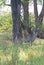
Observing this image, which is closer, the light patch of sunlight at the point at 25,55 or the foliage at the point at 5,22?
the light patch of sunlight at the point at 25,55

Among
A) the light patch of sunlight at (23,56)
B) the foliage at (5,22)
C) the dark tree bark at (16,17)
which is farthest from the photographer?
the foliage at (5,22)

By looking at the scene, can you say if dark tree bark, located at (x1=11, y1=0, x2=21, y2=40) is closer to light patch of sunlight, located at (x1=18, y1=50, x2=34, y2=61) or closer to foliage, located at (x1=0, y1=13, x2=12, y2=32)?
light patch of sunlight, located at (x1=18, y1=50, x2=34, y2=61)

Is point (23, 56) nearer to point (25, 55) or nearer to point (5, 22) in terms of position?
point (25, 55)

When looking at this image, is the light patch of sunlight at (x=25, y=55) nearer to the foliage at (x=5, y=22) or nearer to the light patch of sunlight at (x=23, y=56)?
the light patch of sunlight at (x=23, y=56)

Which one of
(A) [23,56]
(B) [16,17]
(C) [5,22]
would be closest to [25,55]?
(A) [23,56]

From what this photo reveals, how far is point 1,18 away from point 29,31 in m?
7.54

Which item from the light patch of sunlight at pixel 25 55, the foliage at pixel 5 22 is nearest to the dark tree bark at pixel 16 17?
the light patch of sunlight at pixel 25 55

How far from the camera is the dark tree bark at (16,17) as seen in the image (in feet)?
37.2

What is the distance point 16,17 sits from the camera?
11.5m

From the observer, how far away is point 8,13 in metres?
20.0

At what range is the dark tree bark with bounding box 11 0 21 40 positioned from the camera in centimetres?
1135

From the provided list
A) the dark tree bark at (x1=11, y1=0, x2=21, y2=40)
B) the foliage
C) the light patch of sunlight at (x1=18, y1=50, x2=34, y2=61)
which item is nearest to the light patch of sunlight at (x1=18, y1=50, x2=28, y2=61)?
the light patch of sunlight at (x1=18, y1=50, x2=34, y2=61)

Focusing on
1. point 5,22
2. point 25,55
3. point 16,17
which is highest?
point 16,17

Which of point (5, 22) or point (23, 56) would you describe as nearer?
point (23, 56)
